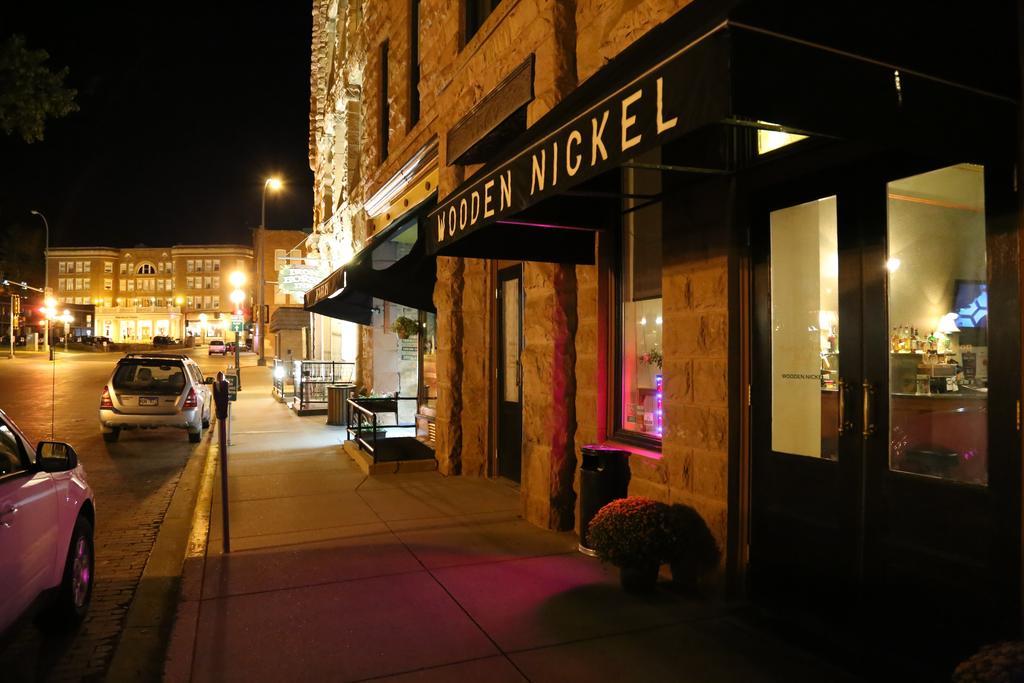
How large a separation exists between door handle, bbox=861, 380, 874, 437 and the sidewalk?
4.30 feet

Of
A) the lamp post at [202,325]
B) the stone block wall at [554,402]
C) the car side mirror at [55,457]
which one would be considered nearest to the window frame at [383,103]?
the stone block wall at [554,402]

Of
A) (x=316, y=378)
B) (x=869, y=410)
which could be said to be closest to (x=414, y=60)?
(x=316, y=378)

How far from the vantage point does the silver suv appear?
44.2ft

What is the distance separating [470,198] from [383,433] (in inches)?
303

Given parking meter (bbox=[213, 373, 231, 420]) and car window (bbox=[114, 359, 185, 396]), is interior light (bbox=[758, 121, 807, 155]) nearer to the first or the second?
parking meter (bbox=[213, 373, 231, 420])

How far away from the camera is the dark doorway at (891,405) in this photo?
132 inches

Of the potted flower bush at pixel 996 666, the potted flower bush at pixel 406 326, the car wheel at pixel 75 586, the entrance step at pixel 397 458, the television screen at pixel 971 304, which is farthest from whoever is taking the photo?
the potted flower bush at pixel 406 326

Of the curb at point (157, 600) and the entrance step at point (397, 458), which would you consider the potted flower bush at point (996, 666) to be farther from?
the entrance step at point (397, 458)

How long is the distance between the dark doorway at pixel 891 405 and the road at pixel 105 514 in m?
4.30

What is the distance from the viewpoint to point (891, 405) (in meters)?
3.89

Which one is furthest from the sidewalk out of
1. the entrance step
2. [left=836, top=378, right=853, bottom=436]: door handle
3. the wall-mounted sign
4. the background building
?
the background building

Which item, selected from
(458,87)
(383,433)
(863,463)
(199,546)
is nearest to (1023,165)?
(863,463)

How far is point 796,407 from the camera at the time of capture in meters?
4.54

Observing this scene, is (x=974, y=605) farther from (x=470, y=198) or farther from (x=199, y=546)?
(x=199, y=546)
